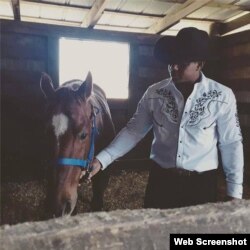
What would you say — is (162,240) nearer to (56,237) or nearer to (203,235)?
(203,235)

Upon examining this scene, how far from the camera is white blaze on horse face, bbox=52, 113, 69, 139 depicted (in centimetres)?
178

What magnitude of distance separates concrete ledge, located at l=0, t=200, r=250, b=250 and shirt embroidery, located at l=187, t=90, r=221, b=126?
87 cm

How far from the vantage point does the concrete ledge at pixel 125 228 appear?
80 centimetres

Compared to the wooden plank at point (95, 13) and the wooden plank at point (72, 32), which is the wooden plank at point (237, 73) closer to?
the wooden plank at point (72, 32)

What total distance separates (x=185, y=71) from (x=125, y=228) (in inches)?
45.7

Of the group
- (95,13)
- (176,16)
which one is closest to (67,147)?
(95,13)

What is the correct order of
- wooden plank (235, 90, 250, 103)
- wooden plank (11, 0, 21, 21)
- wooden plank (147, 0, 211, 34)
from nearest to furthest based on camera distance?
1. wooden plank (11, 0, 21, 21)
2. wooden plank (147, 0, 211, 34)
3. wooden plank (235, 90, 250, 103)

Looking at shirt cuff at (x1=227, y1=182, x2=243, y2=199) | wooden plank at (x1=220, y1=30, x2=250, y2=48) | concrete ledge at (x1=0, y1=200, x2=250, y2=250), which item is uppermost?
wooden plank at (x1=220, y1=30, x2=250, y2=48)

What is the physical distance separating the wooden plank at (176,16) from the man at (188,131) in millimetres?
1468

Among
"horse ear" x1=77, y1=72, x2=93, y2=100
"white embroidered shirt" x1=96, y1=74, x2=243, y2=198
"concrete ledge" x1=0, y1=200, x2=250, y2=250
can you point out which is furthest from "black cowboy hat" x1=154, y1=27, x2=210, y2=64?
"concrete ledge" x1=0, y1=200, x2=250, y2=250

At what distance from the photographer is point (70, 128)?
72.1 inches

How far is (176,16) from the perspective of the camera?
3.59m

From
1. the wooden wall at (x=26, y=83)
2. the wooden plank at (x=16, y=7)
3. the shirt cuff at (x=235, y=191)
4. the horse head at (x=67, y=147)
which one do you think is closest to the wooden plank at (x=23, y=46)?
the wooden wall at (x=26, y=83)

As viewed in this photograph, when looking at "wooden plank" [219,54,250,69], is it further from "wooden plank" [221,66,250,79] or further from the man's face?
the man's face
